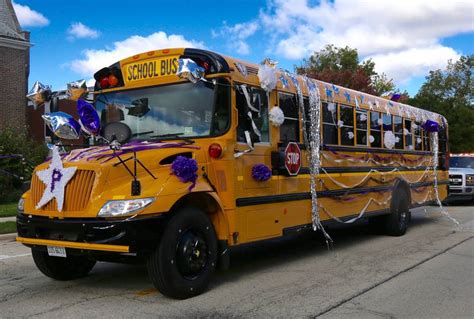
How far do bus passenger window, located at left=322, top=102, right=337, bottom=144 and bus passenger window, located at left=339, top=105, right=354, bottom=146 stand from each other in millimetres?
265

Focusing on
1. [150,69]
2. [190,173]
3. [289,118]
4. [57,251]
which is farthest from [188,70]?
[57,251]

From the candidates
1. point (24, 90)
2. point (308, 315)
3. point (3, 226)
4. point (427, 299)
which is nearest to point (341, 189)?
point (427, 299)

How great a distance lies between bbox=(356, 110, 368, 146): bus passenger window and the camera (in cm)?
905

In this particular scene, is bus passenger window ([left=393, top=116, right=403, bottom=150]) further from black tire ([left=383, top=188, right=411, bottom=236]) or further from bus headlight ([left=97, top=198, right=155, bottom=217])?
bus headlight ([left=97, top=198, right=155, bottom=217])

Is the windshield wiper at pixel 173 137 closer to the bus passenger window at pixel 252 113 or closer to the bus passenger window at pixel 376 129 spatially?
the bus passenger window at pixel 252 113

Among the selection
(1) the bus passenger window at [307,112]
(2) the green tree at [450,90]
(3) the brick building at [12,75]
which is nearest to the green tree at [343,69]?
(2) the green tree at [450,90]

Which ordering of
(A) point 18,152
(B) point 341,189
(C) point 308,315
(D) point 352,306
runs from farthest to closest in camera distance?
(A) point 18,152 → (B) point 341,189 → (D) point 352,306 → (C) point 308,315

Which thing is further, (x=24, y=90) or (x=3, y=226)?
(x=24, y=90)

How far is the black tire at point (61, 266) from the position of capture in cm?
617

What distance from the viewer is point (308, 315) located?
4.98 m

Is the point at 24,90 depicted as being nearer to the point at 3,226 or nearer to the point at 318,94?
the point at 3,226

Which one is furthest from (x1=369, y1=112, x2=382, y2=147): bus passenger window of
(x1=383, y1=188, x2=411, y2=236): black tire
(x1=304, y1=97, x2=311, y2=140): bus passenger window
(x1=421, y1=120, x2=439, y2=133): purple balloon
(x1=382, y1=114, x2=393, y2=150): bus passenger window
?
(x1=421, y1=120, x2=439, y2=133): purple balloon

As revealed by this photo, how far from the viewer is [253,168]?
21.1 feet

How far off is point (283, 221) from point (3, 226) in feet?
23.9
